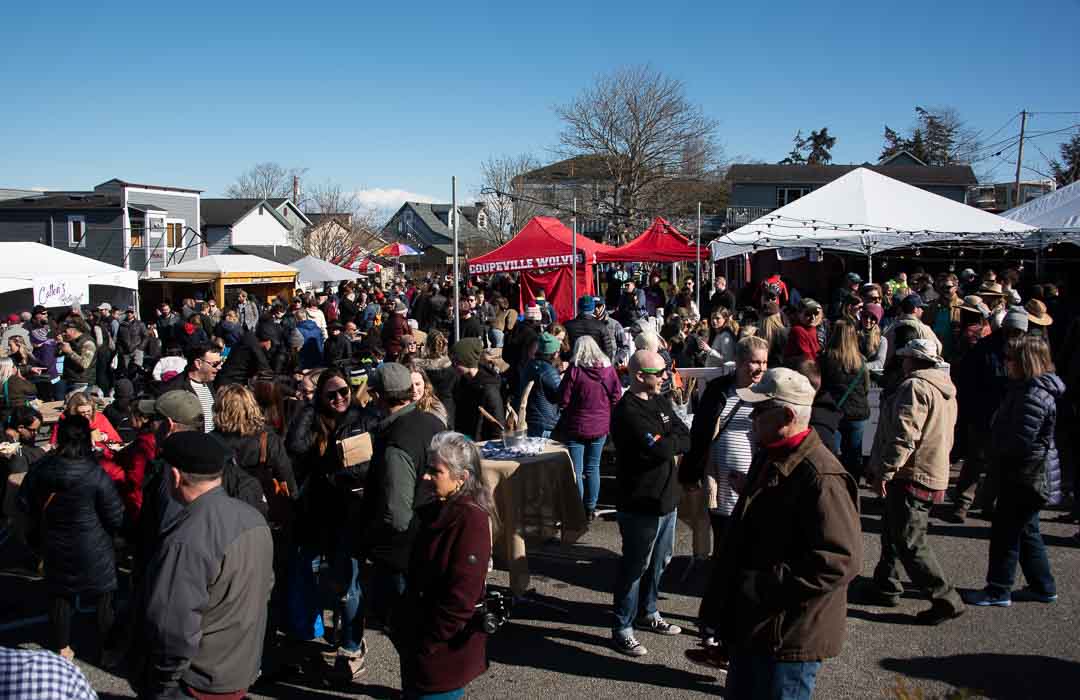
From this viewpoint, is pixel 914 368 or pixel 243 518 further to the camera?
pixel 914 368

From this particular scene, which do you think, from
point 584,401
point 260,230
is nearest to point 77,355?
point 584,401

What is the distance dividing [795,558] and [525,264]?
580 inches

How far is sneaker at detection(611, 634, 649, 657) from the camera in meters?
5.03

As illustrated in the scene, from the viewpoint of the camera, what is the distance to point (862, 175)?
1589 centimetres

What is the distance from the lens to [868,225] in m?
14.5

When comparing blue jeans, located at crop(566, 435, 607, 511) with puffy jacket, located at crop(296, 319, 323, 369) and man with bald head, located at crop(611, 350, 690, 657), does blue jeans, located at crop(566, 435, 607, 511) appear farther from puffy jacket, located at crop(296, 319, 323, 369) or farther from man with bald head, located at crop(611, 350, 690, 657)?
puffy jacket, located at crop(296, 319, 323, 369)

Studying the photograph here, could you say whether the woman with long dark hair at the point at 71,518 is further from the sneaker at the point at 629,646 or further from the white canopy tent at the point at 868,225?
the white canopy tent at the point at 868,225

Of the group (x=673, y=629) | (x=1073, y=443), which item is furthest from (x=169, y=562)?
(x=1073, y=443)

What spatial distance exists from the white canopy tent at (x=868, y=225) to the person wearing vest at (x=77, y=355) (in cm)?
1003

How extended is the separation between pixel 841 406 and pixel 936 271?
59.2 ft

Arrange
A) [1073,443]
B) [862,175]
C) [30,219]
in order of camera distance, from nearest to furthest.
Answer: [1073,443]
[862,175]
[30,219]

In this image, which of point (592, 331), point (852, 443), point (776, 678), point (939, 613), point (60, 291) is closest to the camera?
point (776, 678)

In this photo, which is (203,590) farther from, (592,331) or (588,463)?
(592,331)

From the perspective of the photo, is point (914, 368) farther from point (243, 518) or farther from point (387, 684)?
point (243, 518)
